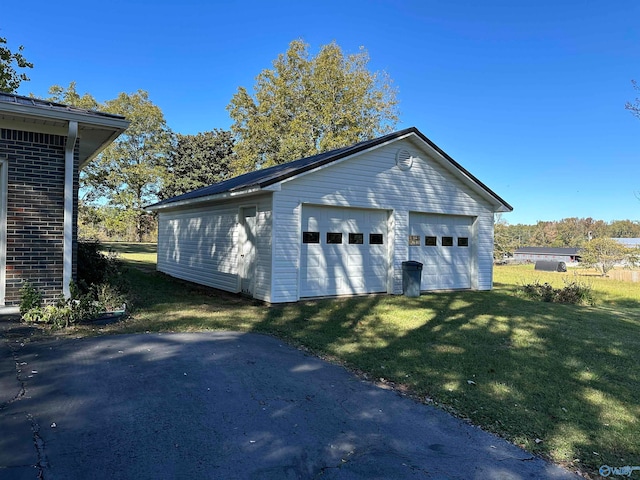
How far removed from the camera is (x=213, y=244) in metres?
12.8

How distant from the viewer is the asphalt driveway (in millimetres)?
2832

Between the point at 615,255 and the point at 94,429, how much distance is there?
133 feet

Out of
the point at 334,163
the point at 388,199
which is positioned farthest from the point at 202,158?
the point at 334,163

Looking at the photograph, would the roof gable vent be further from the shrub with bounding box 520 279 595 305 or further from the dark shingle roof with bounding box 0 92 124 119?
the dark shingle roof with bounding box 0 92 124 119

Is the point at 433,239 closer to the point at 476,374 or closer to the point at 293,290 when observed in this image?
the point at 293,290

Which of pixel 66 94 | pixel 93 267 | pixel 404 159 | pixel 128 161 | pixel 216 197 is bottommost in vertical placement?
pixel 93 267

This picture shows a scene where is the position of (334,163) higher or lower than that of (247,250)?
higher

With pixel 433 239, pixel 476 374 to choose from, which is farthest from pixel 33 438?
pixel 433 239

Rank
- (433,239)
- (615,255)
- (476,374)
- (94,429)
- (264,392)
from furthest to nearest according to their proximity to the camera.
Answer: (615,255) < (433,239) < (476,374) < (264,392) < (94,429)

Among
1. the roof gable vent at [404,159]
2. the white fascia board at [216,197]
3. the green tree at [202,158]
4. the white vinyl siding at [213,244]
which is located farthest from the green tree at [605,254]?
the green tree at [202,158]

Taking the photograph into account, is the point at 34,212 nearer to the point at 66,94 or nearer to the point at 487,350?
the point at 487,350

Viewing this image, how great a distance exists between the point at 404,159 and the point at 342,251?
3340 millimetres

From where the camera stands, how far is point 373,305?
32.6 feet

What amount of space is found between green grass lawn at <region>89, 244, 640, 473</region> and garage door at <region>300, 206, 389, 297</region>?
0.73 meters
